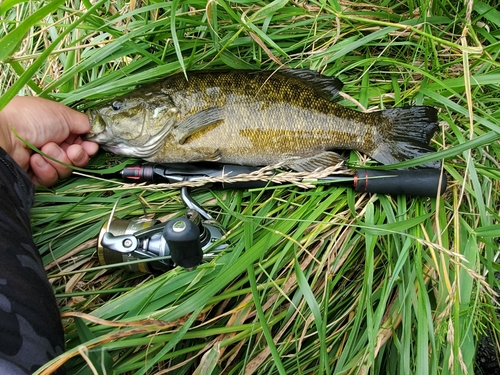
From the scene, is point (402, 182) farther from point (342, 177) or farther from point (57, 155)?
point (57, 155)

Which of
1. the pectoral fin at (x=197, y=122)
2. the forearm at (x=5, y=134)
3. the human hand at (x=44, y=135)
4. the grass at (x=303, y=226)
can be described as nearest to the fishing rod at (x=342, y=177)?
the grass at (x=303, y=226)

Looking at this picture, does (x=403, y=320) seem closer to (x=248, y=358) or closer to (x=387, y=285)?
(x=387, y=285)

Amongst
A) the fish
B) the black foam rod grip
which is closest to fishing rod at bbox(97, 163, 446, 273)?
the black foam rod grip

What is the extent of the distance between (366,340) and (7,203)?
202 centimetres

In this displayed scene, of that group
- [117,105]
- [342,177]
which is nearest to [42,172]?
[117,105]

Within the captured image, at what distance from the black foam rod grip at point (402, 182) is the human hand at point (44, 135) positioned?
1745mm

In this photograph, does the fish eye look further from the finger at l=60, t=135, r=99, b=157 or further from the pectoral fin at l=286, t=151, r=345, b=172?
the pectoral fin at l=286, t=151, r=345, b=172

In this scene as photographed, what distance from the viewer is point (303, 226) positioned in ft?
7.46

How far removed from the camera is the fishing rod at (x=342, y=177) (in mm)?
2217

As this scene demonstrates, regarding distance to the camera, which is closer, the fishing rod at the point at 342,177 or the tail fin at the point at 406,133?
the fishing rod at the point at 342,177

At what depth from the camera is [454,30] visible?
8.83 ft

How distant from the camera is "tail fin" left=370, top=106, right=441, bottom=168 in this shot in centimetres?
234

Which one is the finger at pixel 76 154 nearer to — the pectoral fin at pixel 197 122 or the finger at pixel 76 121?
the finger at pixel 76 121

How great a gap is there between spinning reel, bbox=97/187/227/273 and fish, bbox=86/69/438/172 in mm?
392
